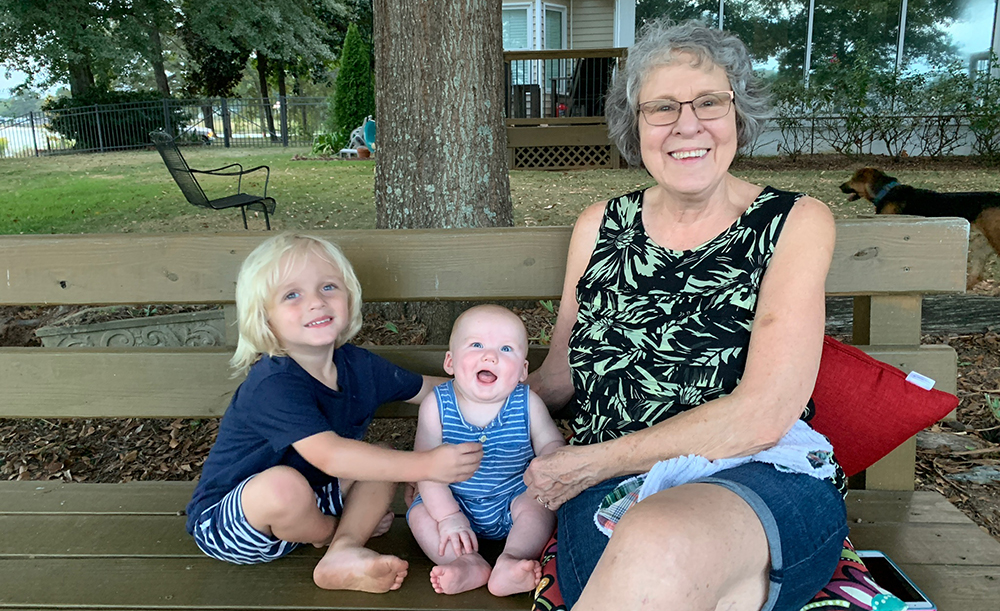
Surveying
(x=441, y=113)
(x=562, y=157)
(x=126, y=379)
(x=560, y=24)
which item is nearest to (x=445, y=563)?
(x=126, y=379)

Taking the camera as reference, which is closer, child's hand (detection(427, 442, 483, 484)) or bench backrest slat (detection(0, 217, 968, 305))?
child's hand (detection(427, 442, 483, 484))

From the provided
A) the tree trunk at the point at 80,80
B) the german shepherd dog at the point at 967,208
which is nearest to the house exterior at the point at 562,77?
the german shepherd dog at the point at 967,208

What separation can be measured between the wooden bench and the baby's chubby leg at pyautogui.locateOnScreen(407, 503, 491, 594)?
63 mm

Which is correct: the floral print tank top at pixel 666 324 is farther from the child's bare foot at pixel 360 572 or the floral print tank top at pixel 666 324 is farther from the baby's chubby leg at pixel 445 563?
the child's bare foot at pixel 360 572

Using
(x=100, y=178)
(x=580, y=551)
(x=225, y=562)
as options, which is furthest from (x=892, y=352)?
(x=100, y=178)

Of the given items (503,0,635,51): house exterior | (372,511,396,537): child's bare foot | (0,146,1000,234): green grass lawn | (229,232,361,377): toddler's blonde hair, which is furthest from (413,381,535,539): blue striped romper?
(503,0,635,51): house exterior

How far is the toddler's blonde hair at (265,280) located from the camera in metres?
2.01

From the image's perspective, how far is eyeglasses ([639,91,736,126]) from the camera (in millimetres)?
1973

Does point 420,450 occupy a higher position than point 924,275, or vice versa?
point 924,275

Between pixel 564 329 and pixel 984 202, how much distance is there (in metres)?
4.32

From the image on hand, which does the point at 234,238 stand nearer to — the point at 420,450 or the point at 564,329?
the point at 420,450

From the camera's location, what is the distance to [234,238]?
2387 mm

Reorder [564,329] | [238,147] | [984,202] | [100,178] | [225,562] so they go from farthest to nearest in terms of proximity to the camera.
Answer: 1. [238,147]
2. [100,178]
3. [984,202]
4. [564,329]
5. [225,562]

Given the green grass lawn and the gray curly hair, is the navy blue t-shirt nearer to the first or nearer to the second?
the gray curly hair
